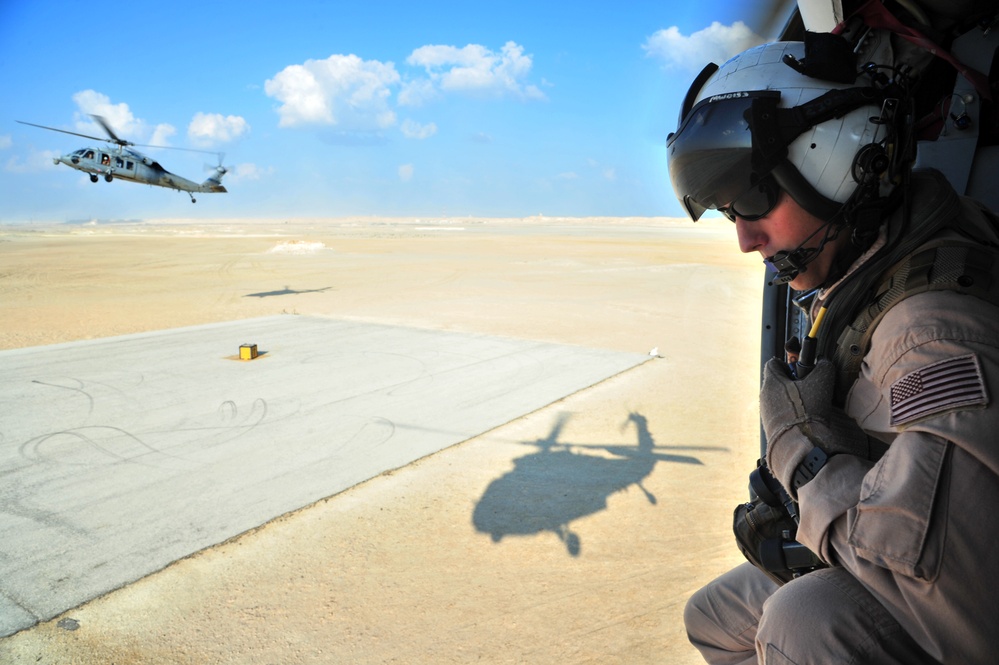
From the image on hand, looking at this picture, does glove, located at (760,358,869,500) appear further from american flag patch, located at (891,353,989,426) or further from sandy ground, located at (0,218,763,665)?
sandy ground, located at (0,218,763,665)

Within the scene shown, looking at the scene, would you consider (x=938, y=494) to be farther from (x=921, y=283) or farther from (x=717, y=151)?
(x=717, y=151)

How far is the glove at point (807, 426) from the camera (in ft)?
4.78

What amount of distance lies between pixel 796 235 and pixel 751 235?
118mm

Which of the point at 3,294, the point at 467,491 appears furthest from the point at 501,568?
the point at 3,294

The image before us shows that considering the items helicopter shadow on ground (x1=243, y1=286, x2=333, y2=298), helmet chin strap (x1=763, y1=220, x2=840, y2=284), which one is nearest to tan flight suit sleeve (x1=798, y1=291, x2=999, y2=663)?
helmet chin strap (x1=763, y1=220, x2=840, y2=284)

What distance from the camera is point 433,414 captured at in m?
6.02

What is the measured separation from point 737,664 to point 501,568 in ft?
5.59

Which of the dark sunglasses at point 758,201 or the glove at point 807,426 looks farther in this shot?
the dark sunglasses at point 758,201

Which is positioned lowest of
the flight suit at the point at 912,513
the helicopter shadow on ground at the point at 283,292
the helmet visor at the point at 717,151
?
the helicopter shadow on ground at the point at 283,292

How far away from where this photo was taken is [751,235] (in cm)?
179

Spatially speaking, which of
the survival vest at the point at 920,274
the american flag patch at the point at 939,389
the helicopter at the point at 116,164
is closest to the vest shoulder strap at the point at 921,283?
the survival vest at the point at 920,274

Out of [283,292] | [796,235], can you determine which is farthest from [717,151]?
[283,292]

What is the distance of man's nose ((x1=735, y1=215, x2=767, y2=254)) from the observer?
5.81 feet

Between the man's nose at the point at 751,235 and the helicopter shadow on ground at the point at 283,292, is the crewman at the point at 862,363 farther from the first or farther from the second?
the helicopter shadow on ground at the point at 283,292
